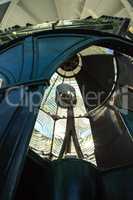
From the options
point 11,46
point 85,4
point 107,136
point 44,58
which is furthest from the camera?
→ point 85,4

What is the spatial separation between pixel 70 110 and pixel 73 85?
0.33 meters

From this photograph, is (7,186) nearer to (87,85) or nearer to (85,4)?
(87,85)

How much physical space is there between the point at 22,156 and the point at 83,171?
1156mm

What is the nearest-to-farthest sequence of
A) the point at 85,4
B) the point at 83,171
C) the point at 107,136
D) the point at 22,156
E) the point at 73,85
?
the point at 22,156 < the point at 83,171 < the point at 107,136 < the point at 73,85 < the point at 85,4

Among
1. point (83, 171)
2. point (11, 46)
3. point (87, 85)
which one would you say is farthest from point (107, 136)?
point (11, 46)

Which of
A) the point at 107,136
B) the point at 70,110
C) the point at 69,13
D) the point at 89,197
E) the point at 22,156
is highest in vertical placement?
the point at 69,13

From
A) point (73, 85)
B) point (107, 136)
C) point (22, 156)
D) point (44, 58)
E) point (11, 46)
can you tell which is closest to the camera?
point (22, 156)

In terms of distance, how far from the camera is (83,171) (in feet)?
10.8

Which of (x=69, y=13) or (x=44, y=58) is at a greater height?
(x=69, y=13)

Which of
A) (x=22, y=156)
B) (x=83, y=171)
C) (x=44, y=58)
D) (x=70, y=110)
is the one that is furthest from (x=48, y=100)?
(x=22, y=156)

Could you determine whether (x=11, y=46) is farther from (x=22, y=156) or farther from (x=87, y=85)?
(x=87, y=85)

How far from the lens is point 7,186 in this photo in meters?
2.06

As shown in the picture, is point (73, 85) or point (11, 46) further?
point (73, 85)

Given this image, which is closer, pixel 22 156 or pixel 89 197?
pixel 22 156
